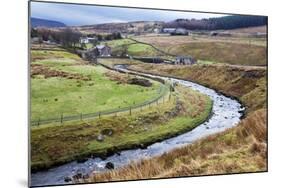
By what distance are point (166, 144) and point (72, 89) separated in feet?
2.11

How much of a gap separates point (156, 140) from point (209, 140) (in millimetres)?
351

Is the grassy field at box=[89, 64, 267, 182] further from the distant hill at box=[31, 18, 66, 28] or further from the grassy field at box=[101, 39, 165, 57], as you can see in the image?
the distant hill at box=[31, 18, 66, 28]

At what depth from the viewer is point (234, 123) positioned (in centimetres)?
272

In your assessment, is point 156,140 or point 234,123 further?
point 234,123

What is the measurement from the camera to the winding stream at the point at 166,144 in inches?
91.8

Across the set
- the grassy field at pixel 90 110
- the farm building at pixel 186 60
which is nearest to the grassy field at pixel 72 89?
the grassy field at pixel 90 110

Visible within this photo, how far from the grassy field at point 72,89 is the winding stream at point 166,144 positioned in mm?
155

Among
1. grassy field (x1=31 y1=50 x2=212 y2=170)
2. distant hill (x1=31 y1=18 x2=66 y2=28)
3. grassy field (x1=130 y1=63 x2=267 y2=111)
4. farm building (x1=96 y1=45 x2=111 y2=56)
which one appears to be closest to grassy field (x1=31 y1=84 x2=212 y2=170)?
grassy field (x1=31 y1=50 x2=212 y2=170)

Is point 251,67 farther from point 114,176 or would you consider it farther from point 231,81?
point 114,176

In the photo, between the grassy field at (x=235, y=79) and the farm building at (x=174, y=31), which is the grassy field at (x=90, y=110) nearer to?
the grassy field at (x=235, y=79)

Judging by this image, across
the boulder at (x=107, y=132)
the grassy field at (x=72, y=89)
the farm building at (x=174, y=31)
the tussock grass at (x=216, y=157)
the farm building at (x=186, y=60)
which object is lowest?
the tussock grass at (x=216, y=157)

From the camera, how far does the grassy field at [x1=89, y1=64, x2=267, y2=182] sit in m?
2.59

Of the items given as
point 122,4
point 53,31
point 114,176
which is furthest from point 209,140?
point 53,31
